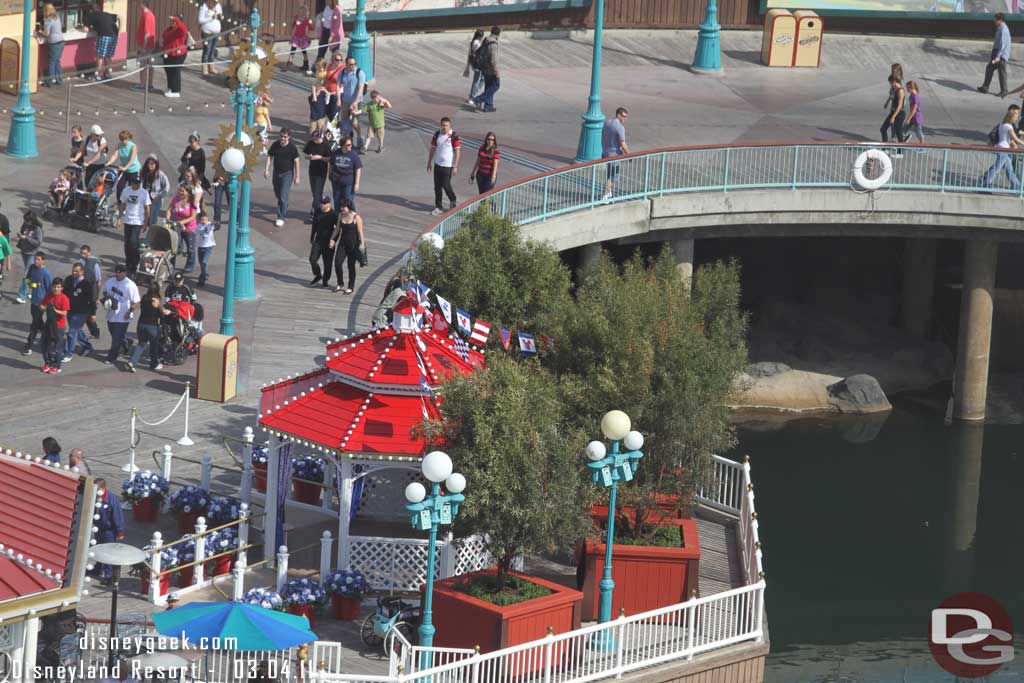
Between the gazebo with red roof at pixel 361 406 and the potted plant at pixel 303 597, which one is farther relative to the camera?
the gazebo with red roof at pixel 361 406

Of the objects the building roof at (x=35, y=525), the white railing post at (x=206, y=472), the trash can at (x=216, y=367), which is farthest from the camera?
the trash can at (x=216, y=367)

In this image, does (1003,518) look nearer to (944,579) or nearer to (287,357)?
(944,579)

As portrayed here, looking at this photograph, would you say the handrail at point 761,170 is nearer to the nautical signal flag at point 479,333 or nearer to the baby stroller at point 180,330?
the baby stroller at point 180,330

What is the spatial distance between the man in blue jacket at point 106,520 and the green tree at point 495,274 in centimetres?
672

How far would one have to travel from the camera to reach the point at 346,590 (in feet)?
74.6

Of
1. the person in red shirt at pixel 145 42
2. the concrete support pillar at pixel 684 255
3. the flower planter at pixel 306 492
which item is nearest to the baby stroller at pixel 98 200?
the person in red shirt at pixel 145 42

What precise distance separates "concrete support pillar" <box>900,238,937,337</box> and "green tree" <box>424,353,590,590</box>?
2136 cm

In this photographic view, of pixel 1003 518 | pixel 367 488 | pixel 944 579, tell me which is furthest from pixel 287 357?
pixel 1003 518

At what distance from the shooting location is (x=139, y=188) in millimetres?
31453

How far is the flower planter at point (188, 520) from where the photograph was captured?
24.0 metres

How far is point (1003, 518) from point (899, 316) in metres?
8.70

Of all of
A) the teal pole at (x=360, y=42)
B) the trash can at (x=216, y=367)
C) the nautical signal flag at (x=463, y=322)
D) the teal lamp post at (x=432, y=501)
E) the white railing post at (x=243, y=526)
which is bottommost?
the white railing post at (x=243, y=526)

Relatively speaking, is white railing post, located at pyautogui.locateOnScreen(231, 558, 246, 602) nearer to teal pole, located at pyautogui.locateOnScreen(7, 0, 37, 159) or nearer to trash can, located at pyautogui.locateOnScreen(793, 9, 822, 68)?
teal pole, located at pyautogui.locateOnScreen(7, 0, 37, 159)

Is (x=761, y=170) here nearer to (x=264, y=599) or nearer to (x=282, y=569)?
(x=282, y=569)
